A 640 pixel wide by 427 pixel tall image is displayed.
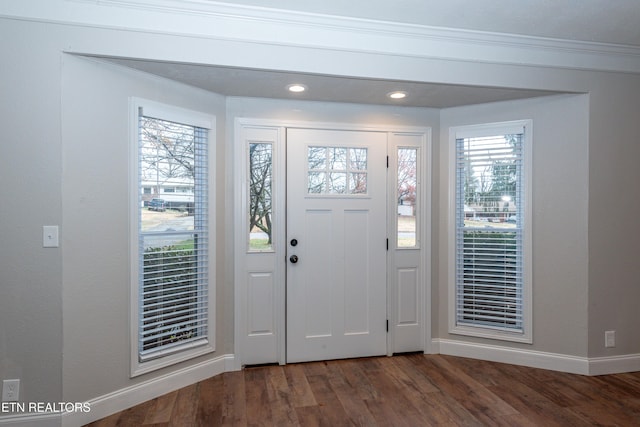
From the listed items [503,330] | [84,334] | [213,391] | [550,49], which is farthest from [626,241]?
[84,334]

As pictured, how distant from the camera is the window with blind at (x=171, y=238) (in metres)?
2.84

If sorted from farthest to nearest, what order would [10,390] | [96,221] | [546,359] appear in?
[546,359] → [96,221] → [10,390]

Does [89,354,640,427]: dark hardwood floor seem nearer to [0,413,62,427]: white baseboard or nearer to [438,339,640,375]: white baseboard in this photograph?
[438,339,640,375]: white baseboard

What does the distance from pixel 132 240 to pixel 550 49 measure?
11.4ft

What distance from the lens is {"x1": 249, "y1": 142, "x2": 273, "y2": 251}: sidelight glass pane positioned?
3441mm

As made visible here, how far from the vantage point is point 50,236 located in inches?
93.3

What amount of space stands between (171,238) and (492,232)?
108 inches

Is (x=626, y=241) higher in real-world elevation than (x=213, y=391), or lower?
higher

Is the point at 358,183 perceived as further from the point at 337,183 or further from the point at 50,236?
the point at 50,236

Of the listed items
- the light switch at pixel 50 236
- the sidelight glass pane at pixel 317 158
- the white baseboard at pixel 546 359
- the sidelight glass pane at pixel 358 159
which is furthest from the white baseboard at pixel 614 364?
the light switch at pixel 50 236

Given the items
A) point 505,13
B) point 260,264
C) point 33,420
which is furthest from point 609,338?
point 33,420

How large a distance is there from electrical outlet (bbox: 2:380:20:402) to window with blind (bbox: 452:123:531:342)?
3.33m

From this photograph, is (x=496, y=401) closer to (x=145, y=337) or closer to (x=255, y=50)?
(x=145, y=337)

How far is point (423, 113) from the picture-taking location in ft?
12.3
